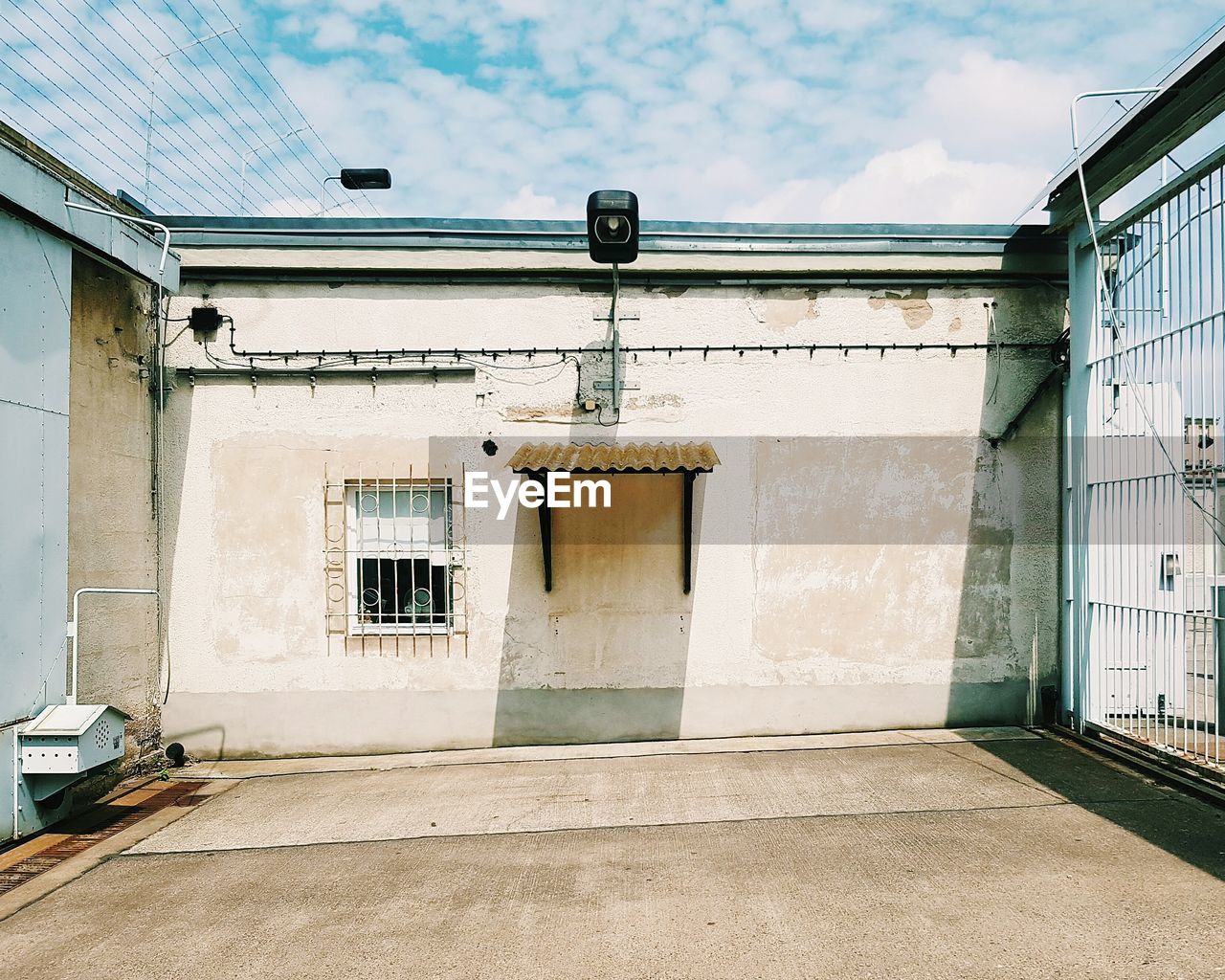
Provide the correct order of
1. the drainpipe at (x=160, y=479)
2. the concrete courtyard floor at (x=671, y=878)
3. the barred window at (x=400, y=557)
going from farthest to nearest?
1. the barred window at (x=400, y=557)
2. the drainpipe at (x=160, y=479)
3. the concrete courtyard floor at (x=671, y=878)

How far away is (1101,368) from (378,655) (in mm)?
6185

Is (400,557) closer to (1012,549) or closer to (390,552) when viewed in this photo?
(390,552)

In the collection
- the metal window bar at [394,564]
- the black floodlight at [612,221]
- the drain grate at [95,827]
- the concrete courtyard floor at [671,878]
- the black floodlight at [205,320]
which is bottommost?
the drain grate at [95,827]

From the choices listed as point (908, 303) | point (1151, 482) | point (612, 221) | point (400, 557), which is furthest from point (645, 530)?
point (1151, 482)

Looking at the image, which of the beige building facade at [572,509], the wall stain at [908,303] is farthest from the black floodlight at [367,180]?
the wall stain at [908,303]

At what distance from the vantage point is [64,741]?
4.84 m

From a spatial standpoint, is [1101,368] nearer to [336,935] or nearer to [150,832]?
[336,935]

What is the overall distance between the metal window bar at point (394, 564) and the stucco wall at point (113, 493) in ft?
4.60

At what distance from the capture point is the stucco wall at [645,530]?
261 inches

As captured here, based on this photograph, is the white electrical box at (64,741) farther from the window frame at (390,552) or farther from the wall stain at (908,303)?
the wall stain at (908,303)

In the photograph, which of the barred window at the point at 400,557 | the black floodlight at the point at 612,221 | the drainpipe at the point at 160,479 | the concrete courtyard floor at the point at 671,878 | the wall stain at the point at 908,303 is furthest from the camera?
the wall stain at the point at 908,303

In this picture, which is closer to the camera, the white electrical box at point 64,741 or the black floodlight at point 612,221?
the white electrical box at point 64,741

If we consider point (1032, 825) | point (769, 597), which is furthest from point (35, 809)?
point (1032, 825)

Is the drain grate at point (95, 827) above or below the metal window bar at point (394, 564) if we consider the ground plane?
below
